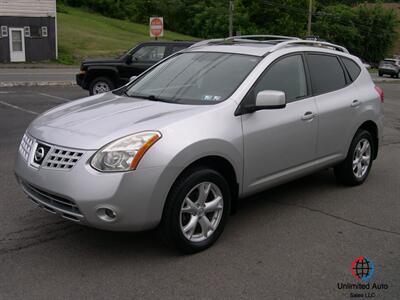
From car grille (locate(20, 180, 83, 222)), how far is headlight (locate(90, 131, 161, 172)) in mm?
359

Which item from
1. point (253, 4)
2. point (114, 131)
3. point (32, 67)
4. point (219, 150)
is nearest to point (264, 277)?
A: point (219, 150)

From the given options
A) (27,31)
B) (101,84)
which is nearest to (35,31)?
(27,31)

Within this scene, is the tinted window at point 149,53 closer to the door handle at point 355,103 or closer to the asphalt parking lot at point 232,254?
the asphalt parking lot at point 232,254

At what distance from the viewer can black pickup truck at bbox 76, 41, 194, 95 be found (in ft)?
44.8

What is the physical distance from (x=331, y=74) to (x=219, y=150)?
224 cm

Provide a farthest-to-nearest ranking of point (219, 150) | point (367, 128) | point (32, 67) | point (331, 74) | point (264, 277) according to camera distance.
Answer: point (32, 67) < point (367, 128) < point (331, 74) < point (219, 150) < point (264, 277)

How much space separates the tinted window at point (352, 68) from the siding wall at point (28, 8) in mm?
24912

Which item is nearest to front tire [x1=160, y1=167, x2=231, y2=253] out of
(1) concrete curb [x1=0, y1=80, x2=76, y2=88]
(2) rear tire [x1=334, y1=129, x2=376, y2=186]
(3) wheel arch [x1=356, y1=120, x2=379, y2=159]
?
(2) rear tire [x1=334, y1=129, x2=376, y2=186]

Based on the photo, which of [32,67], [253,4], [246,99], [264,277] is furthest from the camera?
[253,4]

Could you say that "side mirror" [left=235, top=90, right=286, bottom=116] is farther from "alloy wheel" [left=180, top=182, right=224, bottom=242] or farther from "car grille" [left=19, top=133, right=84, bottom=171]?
"car grille" [left=19, top=133, right=84, bottom=171]

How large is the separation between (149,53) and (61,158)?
33.7 ft

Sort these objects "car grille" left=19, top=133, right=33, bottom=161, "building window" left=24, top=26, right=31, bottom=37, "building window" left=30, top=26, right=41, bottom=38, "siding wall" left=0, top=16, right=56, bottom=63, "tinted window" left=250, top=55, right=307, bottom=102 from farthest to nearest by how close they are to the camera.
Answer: "building window" left=30, top=26, right=41, bottom=38
"building window" left=24, top=26, right=31, bottom=37
"siding wall" left=0, top=16, right=56, bottom=63
"tinted window" left=250, top=55, right=307, bottom=102
"car grille" left=19, top=133, right=33, bottom=161

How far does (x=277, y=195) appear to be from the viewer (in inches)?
231

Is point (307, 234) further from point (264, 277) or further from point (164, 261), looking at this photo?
point (164, 261)
